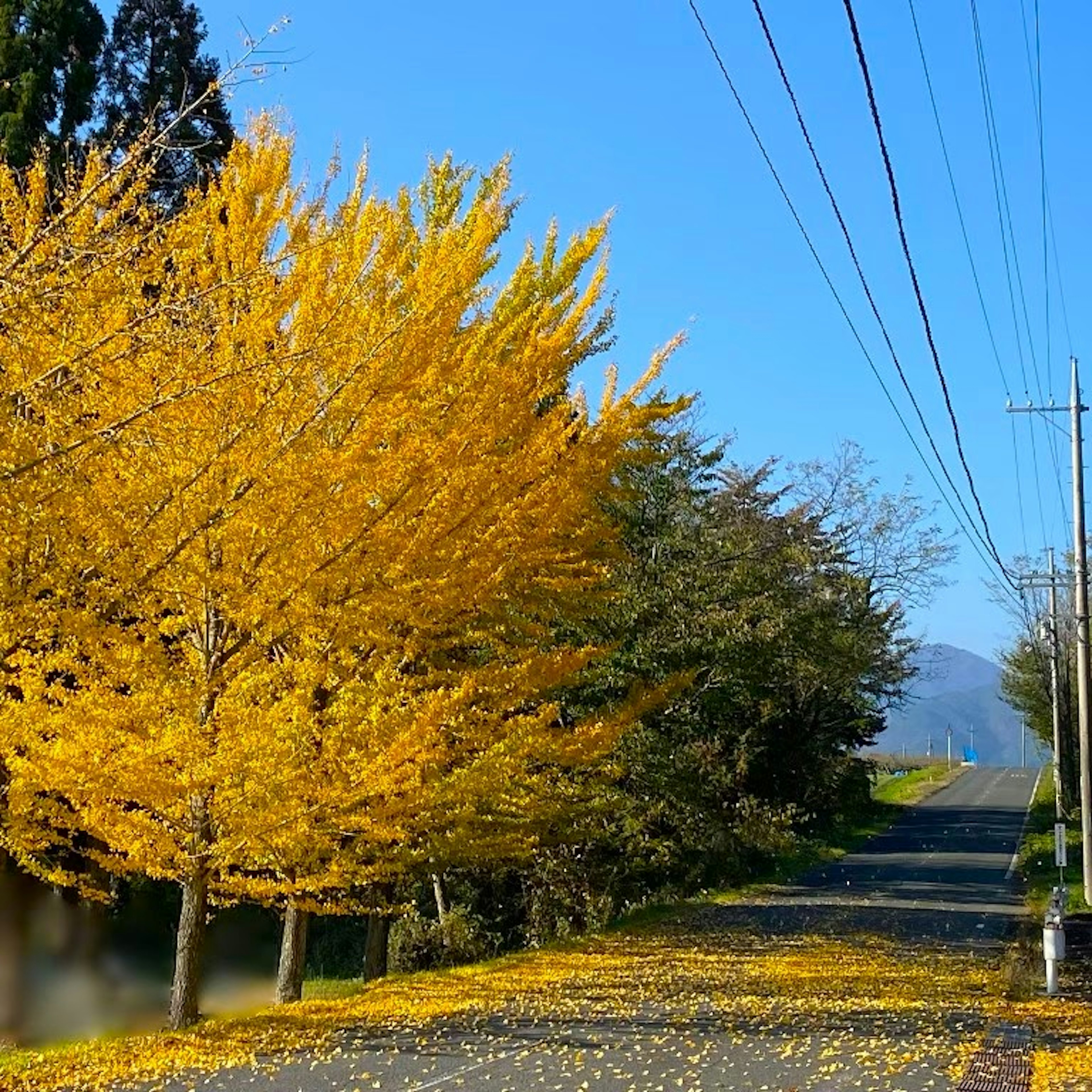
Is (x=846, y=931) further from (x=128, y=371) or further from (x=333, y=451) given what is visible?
(x=128, y=371)

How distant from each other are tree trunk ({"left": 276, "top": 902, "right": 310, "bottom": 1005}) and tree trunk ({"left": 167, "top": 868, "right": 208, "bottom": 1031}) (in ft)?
5.38

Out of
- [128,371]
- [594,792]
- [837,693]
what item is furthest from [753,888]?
[128,371]

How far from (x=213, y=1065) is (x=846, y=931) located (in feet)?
33.3

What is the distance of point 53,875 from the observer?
884 cm

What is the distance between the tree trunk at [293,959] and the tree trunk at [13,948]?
9.13 ft

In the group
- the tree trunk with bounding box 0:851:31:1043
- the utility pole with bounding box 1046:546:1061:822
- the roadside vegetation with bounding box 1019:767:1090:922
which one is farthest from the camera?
the utility pole with bounding box 1046:546:1061:822

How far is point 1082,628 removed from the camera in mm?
20000

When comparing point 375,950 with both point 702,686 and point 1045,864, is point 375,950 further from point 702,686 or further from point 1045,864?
point 1045,864

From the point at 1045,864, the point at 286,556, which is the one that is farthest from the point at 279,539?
the point at 1045,864

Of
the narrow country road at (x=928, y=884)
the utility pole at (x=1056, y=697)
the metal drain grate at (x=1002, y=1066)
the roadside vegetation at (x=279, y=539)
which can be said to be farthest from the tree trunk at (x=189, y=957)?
the utility pole at (x=1056, y=697)

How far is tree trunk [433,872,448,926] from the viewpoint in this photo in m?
17.4

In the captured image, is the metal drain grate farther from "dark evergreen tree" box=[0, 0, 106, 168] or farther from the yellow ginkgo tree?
"dark evergreen tree" box=[0, 0, 106, 168]

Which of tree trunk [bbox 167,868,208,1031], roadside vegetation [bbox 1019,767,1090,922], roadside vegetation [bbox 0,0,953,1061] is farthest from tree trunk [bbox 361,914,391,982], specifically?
roadside vegetation [bbox 1019,767,1090,922]

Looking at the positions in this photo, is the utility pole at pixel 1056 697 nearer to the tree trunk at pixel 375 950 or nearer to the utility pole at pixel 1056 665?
the utility pole at pixel 1056 665
